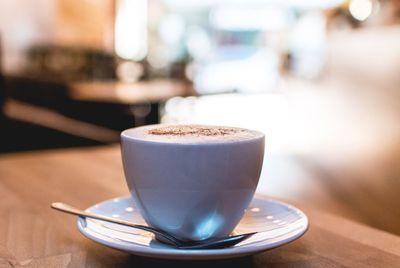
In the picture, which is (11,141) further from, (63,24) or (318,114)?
(63,24)

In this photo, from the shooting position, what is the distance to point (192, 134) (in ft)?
1.53

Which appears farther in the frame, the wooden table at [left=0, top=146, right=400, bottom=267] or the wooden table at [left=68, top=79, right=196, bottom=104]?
the wooden table at [left=68, top=79, right=196, bottom=104]

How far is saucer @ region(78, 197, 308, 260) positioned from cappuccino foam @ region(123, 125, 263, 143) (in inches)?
3.4

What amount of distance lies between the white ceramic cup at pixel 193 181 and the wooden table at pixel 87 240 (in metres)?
0.04

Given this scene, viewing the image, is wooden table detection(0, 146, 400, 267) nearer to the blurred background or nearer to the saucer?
the saucer

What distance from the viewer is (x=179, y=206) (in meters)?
0.44

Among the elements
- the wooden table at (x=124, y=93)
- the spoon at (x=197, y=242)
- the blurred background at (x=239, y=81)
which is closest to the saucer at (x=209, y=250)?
the spoon at (x=197, y=242)

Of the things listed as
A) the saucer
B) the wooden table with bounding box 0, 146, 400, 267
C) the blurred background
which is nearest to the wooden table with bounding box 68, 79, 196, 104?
the blurred background

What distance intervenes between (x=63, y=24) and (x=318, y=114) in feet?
12.5

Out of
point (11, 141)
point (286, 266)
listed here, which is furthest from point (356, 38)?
point (286, 266)

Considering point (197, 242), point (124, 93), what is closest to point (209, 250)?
point (197, 242)

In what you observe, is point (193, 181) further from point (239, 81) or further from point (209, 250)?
point (239, 81)

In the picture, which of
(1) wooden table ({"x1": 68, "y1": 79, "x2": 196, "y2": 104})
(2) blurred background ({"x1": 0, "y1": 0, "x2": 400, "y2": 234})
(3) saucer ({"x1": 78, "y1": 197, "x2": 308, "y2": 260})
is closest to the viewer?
(3) saucer ({"x1": 78, "y1": 197, "x2": 308, "y2": 260})

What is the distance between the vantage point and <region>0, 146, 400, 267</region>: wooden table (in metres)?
0.44
